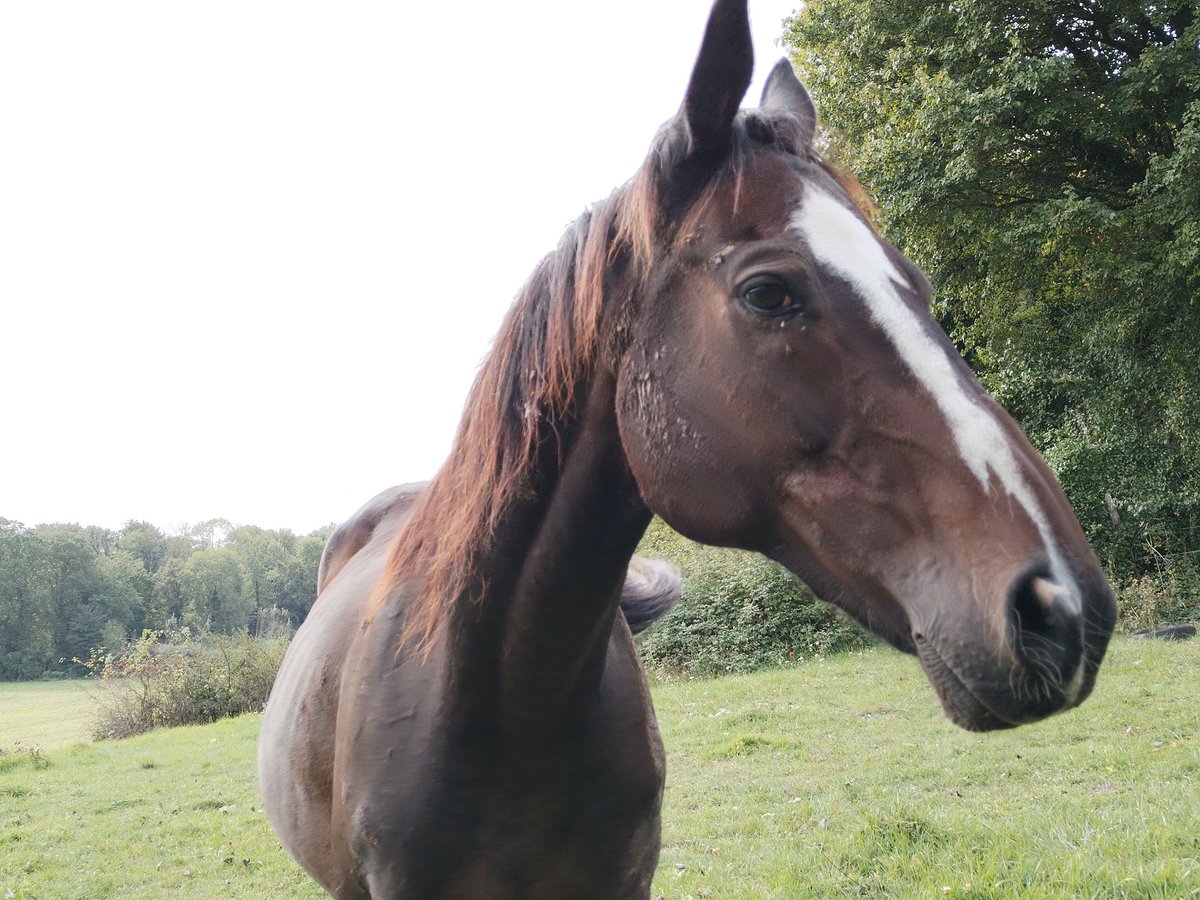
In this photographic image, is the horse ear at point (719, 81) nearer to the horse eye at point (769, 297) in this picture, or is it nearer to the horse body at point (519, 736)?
the horse eye at point (769, 297)

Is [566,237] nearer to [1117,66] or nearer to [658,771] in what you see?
[658,771]

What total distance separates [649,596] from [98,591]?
198 feet

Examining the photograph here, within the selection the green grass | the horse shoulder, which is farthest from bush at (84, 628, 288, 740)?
the horse shoulder

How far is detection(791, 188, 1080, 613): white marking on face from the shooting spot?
4.02ft

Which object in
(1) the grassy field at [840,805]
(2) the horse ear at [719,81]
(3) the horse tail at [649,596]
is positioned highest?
(2) the horse ear at [719,81]

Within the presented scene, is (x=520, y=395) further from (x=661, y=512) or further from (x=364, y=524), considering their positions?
(x=364, y=524)

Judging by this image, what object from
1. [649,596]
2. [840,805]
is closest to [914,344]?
[649,596]

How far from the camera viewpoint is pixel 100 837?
8.15 metres

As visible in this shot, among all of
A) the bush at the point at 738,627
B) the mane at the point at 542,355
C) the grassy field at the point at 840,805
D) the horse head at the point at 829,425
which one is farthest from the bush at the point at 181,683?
the horse head at the point at 829,425

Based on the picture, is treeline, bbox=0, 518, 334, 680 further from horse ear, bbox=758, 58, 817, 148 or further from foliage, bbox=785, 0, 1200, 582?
horse ear, bbox=758, 58, 817, 148

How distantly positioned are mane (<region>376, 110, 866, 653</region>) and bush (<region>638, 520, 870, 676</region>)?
12.6m

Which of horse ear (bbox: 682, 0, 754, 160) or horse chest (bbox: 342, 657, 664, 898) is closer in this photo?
horse ear (bbox: 682, 0, 754, 160)

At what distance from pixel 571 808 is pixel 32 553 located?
6359 cm

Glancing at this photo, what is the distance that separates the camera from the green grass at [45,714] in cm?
1794
